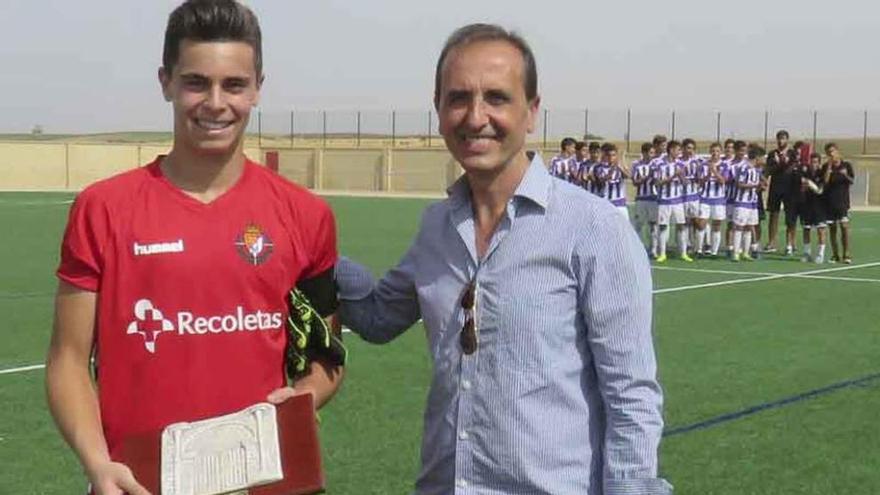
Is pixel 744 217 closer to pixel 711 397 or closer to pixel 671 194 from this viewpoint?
pixel 671 194

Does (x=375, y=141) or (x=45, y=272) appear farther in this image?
(x=375, y=141)

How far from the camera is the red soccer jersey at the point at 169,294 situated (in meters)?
3.08

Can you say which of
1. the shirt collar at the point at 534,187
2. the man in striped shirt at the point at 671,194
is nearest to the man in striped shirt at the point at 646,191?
the man in striped shirt at the point at 671,194

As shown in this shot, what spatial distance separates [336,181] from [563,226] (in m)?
60.5

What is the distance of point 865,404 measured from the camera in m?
9.48

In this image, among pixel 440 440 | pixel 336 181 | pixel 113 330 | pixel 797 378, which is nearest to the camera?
pixel 113 330

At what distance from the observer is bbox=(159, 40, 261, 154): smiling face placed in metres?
3.14

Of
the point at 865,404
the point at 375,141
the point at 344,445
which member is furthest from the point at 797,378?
the point at 375,141

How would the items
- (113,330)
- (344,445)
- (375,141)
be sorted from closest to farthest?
(113,330), (344,445), (375,141)

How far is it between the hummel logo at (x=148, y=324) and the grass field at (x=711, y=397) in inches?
6.0

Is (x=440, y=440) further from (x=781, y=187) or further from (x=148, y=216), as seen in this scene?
(x=781, y=187)

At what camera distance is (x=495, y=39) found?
3230mm

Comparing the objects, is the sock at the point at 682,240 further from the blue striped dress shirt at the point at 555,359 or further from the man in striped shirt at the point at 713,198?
the blue striped dress shirt at the point at 555,359

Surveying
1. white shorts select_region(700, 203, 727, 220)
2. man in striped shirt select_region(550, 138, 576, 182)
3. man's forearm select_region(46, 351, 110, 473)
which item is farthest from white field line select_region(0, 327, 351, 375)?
white shorts select_region(700, 203, 727, 220)
